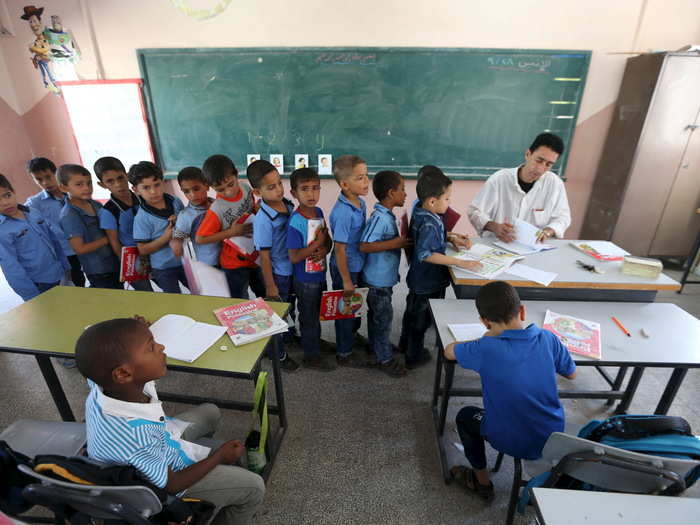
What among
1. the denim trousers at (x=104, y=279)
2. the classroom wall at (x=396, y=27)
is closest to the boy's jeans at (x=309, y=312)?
the denim trousers at (x=104, y=279)

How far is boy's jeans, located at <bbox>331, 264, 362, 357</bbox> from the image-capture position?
242cm

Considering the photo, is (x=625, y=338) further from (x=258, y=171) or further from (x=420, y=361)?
(x=258, y=171)

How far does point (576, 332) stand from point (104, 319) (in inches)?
85.5

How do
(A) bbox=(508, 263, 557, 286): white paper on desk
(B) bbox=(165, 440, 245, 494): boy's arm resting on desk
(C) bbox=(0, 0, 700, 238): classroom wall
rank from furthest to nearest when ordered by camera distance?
(C) bbox=(0, 0, 700, 238): classroom wall → (A) bbox=(508, 263, 557, 286): white paper on desk → (B) bbox=(165, 440, 245, 494): boy's arm resting on desk

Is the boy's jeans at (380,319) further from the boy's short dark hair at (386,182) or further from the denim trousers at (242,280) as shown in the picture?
the denim trousers at (242,280)

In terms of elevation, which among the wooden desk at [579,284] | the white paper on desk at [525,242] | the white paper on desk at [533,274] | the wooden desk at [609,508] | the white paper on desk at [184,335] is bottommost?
the wooden desk at [609,508]

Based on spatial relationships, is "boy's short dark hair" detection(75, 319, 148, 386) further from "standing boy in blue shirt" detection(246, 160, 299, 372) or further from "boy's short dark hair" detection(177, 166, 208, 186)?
"boy's short dark hair" detection(177, 166, 208, 186)

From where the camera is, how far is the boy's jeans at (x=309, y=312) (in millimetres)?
2322

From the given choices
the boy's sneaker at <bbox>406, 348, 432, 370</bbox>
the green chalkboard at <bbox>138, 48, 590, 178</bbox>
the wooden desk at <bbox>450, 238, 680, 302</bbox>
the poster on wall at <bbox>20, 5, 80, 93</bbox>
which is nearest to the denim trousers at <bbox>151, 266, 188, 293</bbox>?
the boy's sneaker at <bbox>406, 348, 432, 370</bbox>

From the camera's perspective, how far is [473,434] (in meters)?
1.60

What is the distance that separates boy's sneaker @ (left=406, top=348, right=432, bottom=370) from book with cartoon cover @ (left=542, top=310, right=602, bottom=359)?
974mm

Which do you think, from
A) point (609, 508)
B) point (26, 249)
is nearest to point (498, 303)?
point (609, 508)

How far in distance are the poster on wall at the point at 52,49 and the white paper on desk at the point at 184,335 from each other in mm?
3686

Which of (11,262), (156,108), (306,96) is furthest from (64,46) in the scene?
(11,262)
